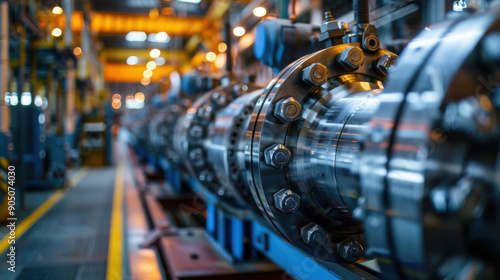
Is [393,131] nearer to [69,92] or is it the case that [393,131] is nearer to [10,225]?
[10,225]

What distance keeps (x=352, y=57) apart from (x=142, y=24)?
11472mm

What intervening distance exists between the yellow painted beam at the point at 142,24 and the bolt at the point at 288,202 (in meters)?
10.4

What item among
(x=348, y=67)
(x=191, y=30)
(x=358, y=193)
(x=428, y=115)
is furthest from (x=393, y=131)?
(x=191, y=30)

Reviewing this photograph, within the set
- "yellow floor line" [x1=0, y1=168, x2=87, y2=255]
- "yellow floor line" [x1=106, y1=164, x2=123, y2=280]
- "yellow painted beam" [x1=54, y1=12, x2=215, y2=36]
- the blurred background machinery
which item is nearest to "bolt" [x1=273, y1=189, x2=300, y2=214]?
the blurred background machinery

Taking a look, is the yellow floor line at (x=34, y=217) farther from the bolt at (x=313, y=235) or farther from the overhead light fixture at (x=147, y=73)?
the overhead light fixture at (x=147, y=73)

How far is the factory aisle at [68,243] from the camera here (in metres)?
2.57

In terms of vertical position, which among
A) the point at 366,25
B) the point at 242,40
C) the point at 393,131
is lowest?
the point at 393,131

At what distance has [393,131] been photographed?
623 mm

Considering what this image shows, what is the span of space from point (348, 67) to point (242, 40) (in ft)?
21.3

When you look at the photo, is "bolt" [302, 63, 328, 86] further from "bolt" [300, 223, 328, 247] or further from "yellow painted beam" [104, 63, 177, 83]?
"yellow painted beam" [104, 63, 177, 83]

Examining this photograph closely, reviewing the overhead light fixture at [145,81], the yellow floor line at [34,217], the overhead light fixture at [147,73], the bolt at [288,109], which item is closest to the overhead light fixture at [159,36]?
the yellow floor line at [34,217]

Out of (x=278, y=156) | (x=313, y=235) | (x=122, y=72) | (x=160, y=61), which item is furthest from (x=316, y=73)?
(x=122, y=72)

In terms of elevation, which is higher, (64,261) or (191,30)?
(191,30)

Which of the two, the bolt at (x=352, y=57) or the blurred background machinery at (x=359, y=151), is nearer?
the blurred background machinery at (x=359, y=151)
